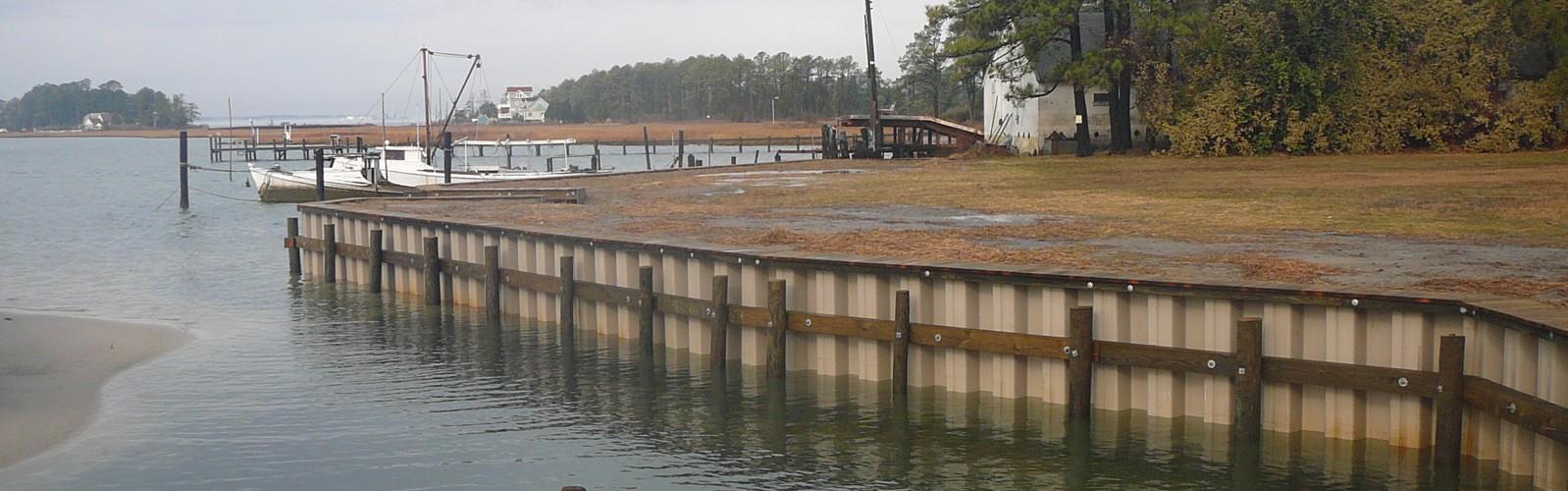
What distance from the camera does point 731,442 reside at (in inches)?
744

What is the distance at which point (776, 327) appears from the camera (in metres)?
21.2

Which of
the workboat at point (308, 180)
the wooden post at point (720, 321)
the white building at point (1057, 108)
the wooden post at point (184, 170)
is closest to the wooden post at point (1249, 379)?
the wooden post at point (720, 321)

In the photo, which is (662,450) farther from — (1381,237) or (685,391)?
(1381,237)

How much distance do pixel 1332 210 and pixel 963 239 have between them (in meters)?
8.44

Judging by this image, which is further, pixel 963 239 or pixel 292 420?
pixel 963 239

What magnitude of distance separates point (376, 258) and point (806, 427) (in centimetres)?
1634

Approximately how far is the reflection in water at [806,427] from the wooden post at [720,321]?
0.67 feet

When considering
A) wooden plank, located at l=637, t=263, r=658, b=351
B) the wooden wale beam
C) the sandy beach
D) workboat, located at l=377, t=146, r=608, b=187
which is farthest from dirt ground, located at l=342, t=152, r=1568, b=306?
workboat, located at l=377, t=146, r=608, b=187

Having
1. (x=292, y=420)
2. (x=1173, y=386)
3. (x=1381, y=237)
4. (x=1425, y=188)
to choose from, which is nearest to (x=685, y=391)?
(x=292, y=420)

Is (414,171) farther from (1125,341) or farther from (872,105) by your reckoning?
(1125,341)

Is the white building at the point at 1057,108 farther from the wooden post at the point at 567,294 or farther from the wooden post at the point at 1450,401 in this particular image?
the wooden post at the point at 1450,401

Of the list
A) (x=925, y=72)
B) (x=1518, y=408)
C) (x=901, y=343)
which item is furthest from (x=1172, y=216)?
(x=925, y=72)

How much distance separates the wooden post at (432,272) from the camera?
3078cm

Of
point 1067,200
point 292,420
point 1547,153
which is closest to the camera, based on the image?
point 292,420
